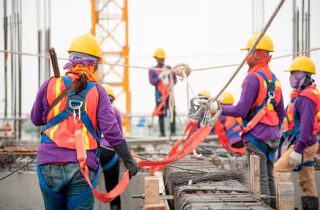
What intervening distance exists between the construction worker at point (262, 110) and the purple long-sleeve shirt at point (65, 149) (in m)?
1.79

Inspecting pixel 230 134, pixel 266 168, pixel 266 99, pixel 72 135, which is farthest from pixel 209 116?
pixel 230 134

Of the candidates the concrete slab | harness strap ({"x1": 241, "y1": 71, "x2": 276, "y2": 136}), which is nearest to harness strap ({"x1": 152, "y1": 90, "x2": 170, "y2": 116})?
the concrete slab

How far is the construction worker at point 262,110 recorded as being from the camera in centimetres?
558

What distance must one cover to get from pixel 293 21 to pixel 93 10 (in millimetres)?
14841

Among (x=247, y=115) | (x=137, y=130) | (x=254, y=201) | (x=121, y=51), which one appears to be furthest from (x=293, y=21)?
(x=121, y=51)

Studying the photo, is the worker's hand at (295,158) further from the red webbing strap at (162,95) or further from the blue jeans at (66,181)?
the red webbing strap at (162,95)

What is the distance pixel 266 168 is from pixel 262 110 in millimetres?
686

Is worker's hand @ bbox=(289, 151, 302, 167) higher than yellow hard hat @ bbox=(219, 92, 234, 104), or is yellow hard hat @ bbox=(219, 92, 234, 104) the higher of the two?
yellow hard hat @ bbox=(219, 92, 234, 104)

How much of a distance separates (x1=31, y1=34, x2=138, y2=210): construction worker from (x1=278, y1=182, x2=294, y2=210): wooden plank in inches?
61.1

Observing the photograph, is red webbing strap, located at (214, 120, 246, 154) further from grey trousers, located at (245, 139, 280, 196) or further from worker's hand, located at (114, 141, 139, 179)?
worker's hand, located at (114, 141, 139, 179)

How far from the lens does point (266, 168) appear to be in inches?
225

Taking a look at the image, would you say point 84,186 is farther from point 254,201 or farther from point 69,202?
point 254,201

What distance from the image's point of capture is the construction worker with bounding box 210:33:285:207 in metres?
5.58

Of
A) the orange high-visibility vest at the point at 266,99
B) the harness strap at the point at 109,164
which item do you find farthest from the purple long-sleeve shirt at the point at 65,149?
the harness strap at the point at 109,164
